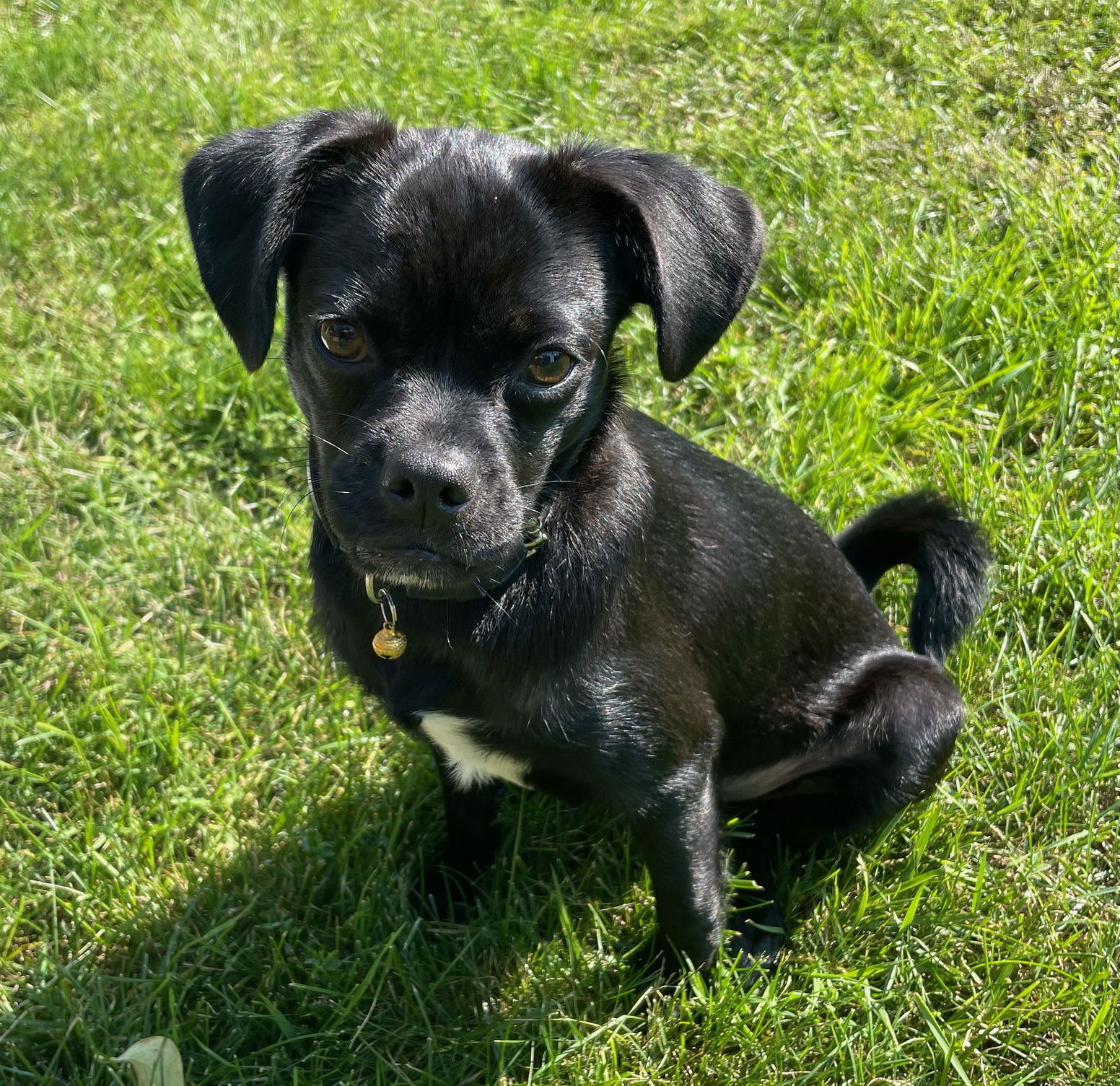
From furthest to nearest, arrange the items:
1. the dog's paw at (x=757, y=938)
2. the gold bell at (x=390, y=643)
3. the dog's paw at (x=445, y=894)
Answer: the dog's paw at (x=445, y=894)
the dog's paw at (x=757, y=938)
the gold bell at (x=390, y=643)

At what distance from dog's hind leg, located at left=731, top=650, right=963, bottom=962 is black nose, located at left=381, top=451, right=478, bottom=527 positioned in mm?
1247

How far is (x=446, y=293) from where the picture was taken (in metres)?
1.97

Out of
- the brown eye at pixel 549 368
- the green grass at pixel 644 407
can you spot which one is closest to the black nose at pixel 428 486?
the brown eye at pixel 549 368

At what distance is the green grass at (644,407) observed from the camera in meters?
2.59

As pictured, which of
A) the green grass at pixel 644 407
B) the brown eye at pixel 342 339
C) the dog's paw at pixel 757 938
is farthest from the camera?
the dog's paw at pixel 757 938

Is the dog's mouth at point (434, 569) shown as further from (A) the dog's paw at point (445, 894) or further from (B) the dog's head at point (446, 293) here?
(A) the dog's paw at point (445, 894)

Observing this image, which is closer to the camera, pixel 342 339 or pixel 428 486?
pixel 428 486

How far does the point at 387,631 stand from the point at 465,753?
1.09 ft

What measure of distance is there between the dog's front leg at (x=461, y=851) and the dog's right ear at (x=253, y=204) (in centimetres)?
115

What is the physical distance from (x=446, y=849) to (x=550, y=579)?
3.19 ft

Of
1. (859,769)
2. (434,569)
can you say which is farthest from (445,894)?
(434,569)

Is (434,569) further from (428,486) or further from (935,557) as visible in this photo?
(935,557)

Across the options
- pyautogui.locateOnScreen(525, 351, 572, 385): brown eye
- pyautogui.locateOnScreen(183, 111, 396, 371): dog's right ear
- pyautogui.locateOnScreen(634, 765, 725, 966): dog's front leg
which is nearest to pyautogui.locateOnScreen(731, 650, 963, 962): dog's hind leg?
pyautogui.locateOnScreen(634, 765, 725, 966): dog's front leg

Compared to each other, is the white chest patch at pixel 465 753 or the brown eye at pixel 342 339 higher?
the brown eye at pixel 342 339
